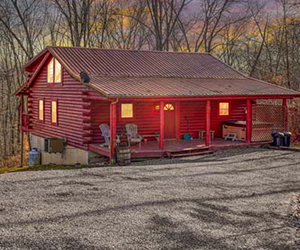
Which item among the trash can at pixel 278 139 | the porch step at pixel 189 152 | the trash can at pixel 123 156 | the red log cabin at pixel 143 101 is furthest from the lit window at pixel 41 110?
the trash can at pixel 278 139

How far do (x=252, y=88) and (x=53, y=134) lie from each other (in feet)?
32.5

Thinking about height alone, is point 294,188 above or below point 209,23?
below

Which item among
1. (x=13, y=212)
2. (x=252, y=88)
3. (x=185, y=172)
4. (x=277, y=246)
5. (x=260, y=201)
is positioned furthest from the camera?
(x=252, y=88)

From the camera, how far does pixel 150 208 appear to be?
27.3 ft

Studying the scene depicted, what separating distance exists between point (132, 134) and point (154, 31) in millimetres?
19790

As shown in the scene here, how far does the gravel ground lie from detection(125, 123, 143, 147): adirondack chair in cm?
335

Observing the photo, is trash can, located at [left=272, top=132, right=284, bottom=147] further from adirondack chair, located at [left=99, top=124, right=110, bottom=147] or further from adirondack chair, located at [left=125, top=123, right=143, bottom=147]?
adirondack chair, located at [left=99, top=124, right=110, bottom=147]

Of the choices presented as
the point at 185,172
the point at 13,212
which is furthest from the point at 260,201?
the point at 13,212

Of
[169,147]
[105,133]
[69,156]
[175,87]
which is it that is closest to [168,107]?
[175,87]

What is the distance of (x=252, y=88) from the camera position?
18.8 metres

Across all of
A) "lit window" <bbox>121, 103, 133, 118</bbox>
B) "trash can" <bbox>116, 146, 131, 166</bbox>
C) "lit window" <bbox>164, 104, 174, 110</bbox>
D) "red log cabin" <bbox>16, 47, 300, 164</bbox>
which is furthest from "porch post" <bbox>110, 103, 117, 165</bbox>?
"lit window" <bbox>164, 104, 174, 110</bbox>

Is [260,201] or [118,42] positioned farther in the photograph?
[118,42]

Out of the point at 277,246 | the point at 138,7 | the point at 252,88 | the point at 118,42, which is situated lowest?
the point at 277,246

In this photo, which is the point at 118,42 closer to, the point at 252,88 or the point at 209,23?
the point at 209,23
